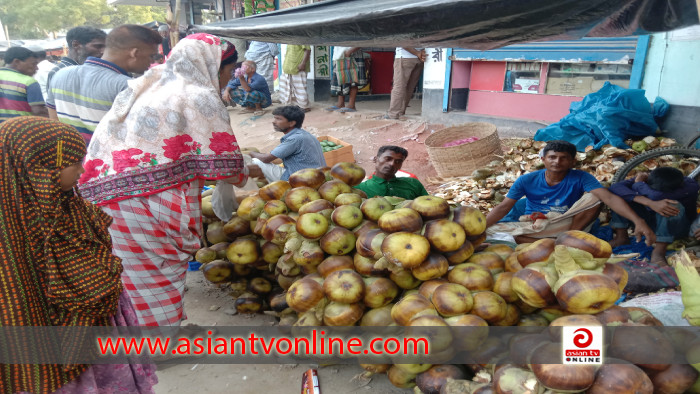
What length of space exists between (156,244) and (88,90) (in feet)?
3.78

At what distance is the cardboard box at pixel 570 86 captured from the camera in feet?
21.4

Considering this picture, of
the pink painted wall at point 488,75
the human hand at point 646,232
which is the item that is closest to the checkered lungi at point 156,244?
the human hand at point 646,232

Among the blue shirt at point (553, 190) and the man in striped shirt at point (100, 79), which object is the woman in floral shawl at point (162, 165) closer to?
the man in striped shirt at point (100, 79)

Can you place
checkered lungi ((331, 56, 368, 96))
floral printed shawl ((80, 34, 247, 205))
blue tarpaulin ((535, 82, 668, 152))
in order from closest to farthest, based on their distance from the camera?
1. floral printed shawl ((80, 34, 247, 205))
2. blue tarpaulin ((535, 82, 668, 152))
3. checkered lungi ((331, 56, 368, 96))

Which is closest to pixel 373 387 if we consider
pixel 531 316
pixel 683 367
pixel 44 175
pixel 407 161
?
pixel 531 316

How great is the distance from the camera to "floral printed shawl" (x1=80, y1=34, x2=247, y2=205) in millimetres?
2168

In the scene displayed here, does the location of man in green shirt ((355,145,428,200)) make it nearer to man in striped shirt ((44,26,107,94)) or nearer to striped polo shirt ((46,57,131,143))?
striped polo shirt ((46,57,131,143))

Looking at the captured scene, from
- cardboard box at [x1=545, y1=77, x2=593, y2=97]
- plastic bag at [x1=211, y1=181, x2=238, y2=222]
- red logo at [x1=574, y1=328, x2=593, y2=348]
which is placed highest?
cardboard box at [x1=545, y1=77, x2=593, y2=97]

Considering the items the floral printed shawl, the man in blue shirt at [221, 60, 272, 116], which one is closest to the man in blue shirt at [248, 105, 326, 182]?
the floral printed shawl

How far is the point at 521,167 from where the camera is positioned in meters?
5.34

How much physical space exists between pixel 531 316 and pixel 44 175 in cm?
197

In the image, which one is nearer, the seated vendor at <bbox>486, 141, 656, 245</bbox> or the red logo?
the red logo

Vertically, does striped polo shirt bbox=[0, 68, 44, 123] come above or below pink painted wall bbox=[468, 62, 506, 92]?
below

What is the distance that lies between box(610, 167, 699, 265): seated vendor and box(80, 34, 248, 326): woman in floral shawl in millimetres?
3231
